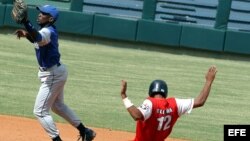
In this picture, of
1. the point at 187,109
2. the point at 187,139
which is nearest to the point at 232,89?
the point at 187,139

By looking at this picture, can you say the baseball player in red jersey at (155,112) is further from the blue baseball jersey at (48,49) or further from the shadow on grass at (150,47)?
the shadow on grass at (150,47)

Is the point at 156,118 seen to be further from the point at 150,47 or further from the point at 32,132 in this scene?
the point at 150,47

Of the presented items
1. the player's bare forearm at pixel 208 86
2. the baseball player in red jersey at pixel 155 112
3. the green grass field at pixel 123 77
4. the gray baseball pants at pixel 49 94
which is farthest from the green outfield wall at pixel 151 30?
the baseball player in red jersey at pixel 155 112

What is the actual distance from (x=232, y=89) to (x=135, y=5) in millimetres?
8203

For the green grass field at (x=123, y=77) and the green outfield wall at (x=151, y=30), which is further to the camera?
the green outfield wall at (x=151, y=30)

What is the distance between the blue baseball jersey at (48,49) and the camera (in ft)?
28.4

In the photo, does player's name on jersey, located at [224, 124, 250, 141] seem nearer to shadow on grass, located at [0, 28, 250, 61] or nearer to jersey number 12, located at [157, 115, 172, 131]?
jersey number 12, located at [157, 115, 172, 131]

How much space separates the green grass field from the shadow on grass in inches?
1.3

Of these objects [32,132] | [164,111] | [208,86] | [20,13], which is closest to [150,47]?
[32,132]

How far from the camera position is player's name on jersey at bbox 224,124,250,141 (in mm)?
6102

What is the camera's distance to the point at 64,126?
11.0 m

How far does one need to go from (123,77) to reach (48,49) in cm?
807

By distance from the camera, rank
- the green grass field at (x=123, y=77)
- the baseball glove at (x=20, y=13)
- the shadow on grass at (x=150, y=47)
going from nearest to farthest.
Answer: the baseball glove at (x=20, y=13) < the green grass field at (x=123, y=77) < the shadow on grass at (x=150, y=47)

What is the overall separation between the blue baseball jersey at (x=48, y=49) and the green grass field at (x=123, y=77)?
8.43 feet
